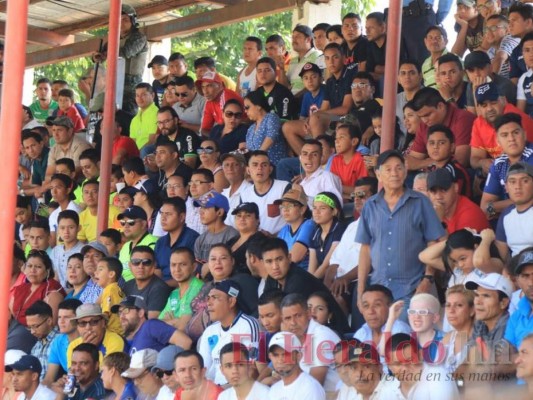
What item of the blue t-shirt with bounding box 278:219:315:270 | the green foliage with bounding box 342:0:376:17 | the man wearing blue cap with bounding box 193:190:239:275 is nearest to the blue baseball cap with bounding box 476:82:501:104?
the blue t-shirt with bounding box 278:219:315:270

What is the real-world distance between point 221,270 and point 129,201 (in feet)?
8.28

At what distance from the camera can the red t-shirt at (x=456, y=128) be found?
9.15 metres

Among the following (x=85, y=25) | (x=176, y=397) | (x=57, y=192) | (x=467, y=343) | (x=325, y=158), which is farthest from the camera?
(x=85, y=25)

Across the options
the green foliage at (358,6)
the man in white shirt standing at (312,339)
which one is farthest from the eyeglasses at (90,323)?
the green foliage at (358,6)

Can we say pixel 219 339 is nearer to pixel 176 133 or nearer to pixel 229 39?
pixel 176 133

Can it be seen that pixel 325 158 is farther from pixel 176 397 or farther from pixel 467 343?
pixel 467 343

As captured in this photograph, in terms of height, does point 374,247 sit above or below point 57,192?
below

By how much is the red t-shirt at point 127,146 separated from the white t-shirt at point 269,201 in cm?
286

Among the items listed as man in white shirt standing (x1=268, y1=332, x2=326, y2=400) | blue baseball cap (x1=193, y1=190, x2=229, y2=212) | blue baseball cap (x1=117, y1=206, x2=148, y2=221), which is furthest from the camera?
blue baseball cap (x1=117, y1=206, x2=148, y2=221)

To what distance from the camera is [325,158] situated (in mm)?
10055

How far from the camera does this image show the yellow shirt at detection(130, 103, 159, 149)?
41.9 feet

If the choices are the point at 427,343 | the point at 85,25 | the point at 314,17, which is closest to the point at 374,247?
the point at 427,343

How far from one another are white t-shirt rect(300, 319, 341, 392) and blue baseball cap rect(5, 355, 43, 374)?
253 centimetres

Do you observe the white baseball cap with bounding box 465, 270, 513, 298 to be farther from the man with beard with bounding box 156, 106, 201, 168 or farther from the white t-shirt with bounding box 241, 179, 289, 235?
the man with beard with bounding box 156, 106, 201, 168
